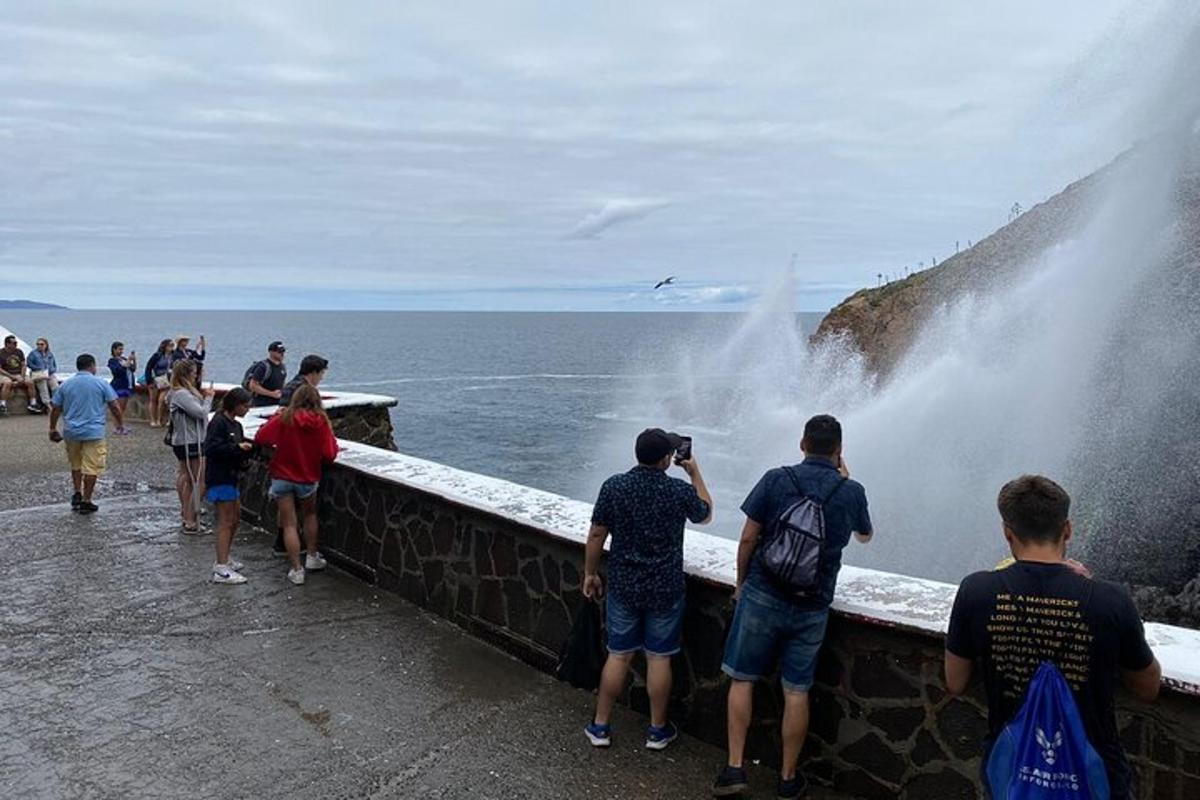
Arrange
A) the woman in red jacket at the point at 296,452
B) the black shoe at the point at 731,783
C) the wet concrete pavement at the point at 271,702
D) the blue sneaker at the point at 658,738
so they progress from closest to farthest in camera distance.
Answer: the black shoe at the point at 731,783
the wet concrete pavement at the point at 271,702
the blue sneaker at the point at 658,738
the woman in red jacket at the point at 296,452

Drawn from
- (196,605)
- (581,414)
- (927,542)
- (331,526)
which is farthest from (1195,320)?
(581,414)

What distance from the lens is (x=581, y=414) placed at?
49.2m

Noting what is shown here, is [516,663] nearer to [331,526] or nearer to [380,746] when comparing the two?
[380,746]

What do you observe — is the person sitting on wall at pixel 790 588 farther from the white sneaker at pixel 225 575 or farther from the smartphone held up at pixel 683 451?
the white sneaker at pixel 225 575

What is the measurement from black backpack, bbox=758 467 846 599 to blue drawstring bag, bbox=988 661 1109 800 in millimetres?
1177

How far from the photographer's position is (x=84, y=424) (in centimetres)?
890

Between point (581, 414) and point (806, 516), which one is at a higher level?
point (806, 516)

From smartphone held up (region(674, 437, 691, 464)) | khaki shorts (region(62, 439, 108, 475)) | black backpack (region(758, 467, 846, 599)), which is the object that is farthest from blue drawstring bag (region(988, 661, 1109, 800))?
khaki shorts (region(62, 439, 108, 475))

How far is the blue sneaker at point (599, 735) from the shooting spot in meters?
4.46

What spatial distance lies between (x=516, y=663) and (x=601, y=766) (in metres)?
1.27

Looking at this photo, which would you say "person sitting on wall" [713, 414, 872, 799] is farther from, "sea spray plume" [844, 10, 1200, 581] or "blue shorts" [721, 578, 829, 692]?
"sea spray plume" [844, 10, 1200, 581]

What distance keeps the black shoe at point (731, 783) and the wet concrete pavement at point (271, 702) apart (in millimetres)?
163

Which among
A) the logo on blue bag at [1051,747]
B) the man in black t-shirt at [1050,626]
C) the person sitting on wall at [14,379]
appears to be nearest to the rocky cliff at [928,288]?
the person sitting on wall at [14,379]

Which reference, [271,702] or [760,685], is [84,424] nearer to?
[271,702]
